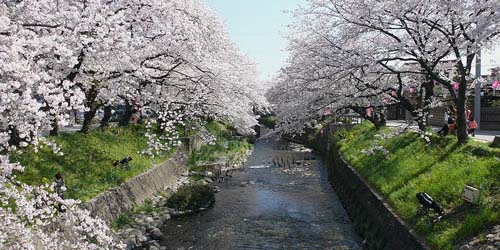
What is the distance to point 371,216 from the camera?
1377cm

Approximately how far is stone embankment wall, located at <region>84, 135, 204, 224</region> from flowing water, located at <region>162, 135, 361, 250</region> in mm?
1763

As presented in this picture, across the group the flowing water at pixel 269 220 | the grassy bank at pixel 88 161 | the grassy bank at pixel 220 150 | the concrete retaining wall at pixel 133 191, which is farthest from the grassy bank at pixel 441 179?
the grassy bank at pixel 220 150

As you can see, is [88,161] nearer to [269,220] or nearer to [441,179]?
[269,220]

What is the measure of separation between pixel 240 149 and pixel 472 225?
101ft

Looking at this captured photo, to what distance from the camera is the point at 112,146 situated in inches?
774

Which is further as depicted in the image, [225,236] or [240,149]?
[240,149]

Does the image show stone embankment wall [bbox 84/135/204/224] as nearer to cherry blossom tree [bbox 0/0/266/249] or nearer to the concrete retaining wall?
the concrete retaining wall

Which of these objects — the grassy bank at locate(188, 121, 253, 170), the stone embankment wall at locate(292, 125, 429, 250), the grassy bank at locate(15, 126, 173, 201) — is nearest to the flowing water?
the stone embankment wall at locate(292, 125, 429, 250)

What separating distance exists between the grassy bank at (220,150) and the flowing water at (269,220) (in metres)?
4.26

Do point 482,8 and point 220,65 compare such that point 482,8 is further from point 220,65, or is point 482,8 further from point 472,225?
point 220,65

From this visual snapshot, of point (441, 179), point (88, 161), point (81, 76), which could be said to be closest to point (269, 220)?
point (441, 179)

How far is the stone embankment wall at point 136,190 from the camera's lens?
1363cm

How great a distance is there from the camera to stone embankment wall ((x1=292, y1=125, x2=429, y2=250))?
1041cm

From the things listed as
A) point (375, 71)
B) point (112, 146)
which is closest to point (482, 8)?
point (375, 71)
